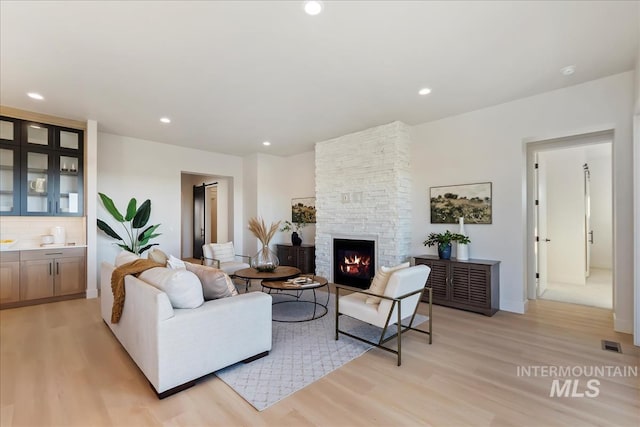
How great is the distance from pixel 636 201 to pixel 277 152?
247 inches

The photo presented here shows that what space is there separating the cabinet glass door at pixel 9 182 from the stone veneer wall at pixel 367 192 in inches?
196

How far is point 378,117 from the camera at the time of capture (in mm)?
4863

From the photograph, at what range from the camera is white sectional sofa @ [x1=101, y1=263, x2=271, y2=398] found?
223 cm

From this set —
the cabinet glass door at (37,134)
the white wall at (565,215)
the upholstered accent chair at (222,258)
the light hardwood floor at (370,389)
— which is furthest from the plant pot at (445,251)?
the cabinet glass door at (37,134)

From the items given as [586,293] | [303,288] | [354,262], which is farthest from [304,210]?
[586,293]

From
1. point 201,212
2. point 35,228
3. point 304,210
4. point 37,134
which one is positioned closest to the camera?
point 37,134

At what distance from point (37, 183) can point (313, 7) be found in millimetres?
5202

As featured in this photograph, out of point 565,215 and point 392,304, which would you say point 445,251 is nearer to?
point 392,304

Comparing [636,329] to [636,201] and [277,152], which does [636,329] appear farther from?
[277,152]

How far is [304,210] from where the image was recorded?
7297 millimetres

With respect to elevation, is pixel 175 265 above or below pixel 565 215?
below

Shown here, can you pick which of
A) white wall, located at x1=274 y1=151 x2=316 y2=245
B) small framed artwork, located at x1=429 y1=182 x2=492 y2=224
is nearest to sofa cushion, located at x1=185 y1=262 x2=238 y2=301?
small framed artwork, located at x1=429 y1=182 x2=492 y2=224

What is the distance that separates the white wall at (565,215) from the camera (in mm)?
5844

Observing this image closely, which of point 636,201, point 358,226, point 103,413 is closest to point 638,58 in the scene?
point 636,201
